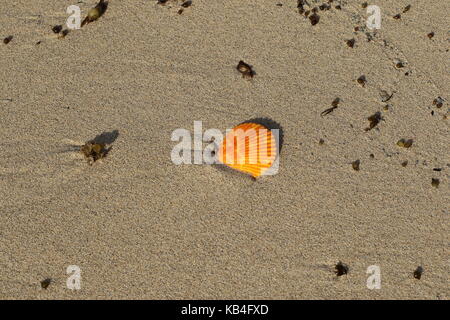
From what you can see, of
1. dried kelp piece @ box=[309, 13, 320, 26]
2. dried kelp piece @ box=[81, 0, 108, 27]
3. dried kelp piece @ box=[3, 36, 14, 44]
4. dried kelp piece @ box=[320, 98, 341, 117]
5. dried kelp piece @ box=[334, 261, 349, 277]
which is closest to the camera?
dried kelp piece @ box=[334, 261, 349, 277]

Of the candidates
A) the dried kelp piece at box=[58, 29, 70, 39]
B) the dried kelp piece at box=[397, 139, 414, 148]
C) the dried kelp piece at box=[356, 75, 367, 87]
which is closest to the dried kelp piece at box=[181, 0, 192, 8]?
the dried kelp piece at box=[58, 29, 70, 39]

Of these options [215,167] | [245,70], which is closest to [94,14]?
[245,70]

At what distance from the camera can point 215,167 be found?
6441mm

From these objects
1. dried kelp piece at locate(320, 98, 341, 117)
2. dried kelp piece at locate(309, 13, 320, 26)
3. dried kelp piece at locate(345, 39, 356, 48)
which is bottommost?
dried kelp piece at locate(320, 98, 341, 117)

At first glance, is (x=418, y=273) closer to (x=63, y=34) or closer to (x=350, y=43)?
(x=350, y=43)

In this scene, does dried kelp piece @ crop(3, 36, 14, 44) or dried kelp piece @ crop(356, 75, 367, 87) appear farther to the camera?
dried kelp piece @ crop(3, 36, 14, 44)

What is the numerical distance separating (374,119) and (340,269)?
2229mm

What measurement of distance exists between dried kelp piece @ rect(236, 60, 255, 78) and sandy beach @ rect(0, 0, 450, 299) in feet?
0.29

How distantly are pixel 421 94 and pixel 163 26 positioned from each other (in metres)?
4.08

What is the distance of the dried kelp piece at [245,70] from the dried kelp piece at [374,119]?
6.06 ft

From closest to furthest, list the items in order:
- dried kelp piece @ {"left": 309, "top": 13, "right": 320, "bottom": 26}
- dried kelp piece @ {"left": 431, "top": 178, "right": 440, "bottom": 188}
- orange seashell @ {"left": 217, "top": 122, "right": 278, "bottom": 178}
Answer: orange seashell @ {"left": 217, "top": 122, "right": 278, "bottom": 178}, dried kelp piece @ {"left": 431, "top": 178, "right": 440, "bottom": 188}, dried kelp piece @ {"left": 309, "top": 13, "right": 320, "bottom": 26}

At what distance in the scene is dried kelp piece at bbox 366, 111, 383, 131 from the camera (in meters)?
6.71

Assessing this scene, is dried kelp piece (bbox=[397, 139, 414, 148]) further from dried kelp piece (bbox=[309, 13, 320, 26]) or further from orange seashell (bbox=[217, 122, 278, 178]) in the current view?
dried kelp piece (bbox=[309, 13, 320, 26])
